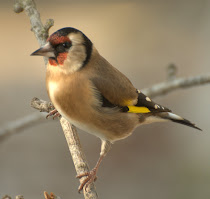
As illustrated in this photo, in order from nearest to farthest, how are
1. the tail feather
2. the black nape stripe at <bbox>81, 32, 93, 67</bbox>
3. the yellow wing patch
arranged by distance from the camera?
1. the black nape stripe at <bbox>81, 32, 93, 67</bbox>
2. the yellow wing patch
3. the tail feather

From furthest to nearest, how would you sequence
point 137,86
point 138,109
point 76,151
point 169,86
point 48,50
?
1. point 137,86
2. point 169,86
3. point 138,109
4. point 76,151
5. point 48,50

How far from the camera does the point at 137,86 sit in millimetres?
8633

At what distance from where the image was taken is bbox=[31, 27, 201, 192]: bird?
10.9 ft

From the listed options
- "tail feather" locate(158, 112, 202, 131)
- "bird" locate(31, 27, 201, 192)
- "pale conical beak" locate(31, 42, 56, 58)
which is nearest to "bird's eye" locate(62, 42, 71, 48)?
"bird" locate(31, 27, 201, 192)

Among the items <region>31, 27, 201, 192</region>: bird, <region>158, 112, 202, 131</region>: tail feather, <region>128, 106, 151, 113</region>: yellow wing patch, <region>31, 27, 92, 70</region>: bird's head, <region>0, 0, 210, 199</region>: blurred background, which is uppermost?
<region>31, 27, 92, 70</region>: bird's head

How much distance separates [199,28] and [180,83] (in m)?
5.87

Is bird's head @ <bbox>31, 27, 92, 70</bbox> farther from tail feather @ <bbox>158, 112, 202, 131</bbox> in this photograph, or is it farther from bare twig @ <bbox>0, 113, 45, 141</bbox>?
bare twig @ <bbox>0, 113, 45, 141</bbox>

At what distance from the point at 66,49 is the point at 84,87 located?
0.33 m

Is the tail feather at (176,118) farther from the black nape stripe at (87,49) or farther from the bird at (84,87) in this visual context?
the black nape stripe at (87,49)

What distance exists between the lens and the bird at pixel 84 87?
10.9 feet

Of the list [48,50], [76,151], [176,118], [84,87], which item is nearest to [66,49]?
[48,50]

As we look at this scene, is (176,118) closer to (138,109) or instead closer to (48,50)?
(138,109)

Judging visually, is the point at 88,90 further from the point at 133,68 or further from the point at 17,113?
the point at 133,68

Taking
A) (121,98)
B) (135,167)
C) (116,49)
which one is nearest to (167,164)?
A: (135,167)
